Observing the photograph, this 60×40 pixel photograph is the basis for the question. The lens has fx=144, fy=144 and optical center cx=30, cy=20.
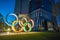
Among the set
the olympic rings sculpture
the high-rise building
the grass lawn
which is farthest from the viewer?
the high-rise building

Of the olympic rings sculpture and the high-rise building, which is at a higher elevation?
the high-rise building

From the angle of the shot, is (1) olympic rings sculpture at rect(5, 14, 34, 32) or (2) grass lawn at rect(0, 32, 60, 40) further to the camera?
(1) olympic rings sculpture at rect(5, 14, 34, 32)

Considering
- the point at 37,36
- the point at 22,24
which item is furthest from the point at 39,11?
the point at 37,36

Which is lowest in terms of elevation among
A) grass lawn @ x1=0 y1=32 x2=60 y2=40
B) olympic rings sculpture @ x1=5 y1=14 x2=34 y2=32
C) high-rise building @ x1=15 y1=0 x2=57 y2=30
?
grass lawn @ x1=0 y1=32 x2=60 y2=40

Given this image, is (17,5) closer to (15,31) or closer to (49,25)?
(15,31)

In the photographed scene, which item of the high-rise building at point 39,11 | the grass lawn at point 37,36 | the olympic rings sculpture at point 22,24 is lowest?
the grass lawn at point 37,36

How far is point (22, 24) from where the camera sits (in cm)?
474

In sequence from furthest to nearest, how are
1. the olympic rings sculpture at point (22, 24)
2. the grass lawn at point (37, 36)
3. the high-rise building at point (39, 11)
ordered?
the high-rise building at point (39, 11) → the olympic rings sculpture at point (22, 24) → the grass lawn at point (37, 36)

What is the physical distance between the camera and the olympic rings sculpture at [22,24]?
450cm

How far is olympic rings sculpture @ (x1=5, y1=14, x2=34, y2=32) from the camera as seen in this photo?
4.50 metres

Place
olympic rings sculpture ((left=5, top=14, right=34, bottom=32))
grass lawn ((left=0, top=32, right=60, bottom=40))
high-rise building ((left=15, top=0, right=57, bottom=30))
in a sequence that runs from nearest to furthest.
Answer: grass lawn ((left=0, top=32, right=60, bottom=40)) → olympic rings sculpture ((left=5, top=14, right=34, bottom=32)) → high-rise building ((left=15, top=0, right=57, bottom=30))

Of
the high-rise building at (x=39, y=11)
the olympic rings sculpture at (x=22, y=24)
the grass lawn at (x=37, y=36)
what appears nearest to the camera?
the grass lawn at (x=37, y=36)

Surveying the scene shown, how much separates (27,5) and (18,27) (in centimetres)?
81

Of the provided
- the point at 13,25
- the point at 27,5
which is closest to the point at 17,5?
the point at 27,5
